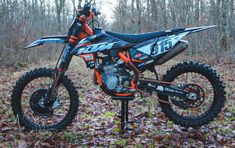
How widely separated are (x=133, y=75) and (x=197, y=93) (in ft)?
2.95

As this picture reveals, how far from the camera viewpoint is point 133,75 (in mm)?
4301

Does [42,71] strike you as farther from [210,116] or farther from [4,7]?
[4,7]

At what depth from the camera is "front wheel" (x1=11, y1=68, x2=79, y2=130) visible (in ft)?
14.7

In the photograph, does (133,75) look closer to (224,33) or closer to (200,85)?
(200,85)

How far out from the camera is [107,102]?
A: 7227 mm

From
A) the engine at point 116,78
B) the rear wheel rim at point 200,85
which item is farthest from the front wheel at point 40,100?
the rear wheel rim at point 200,85

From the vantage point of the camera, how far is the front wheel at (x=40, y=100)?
448 cm

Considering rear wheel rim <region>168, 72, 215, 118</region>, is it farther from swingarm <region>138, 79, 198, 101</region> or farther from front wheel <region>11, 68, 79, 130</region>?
front wheel <region>11, 68, 79, 130</region>

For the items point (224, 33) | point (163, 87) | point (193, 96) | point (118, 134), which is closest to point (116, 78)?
point (163, 87)

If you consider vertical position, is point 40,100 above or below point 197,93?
below

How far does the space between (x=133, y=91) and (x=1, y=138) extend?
1838 millimetres

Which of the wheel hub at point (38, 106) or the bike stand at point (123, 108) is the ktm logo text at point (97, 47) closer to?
the bike stand at point (123, 108)

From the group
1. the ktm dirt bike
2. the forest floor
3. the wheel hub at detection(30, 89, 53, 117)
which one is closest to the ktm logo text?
the ktm dirt bike

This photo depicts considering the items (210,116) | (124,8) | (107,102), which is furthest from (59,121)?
(124,8)
